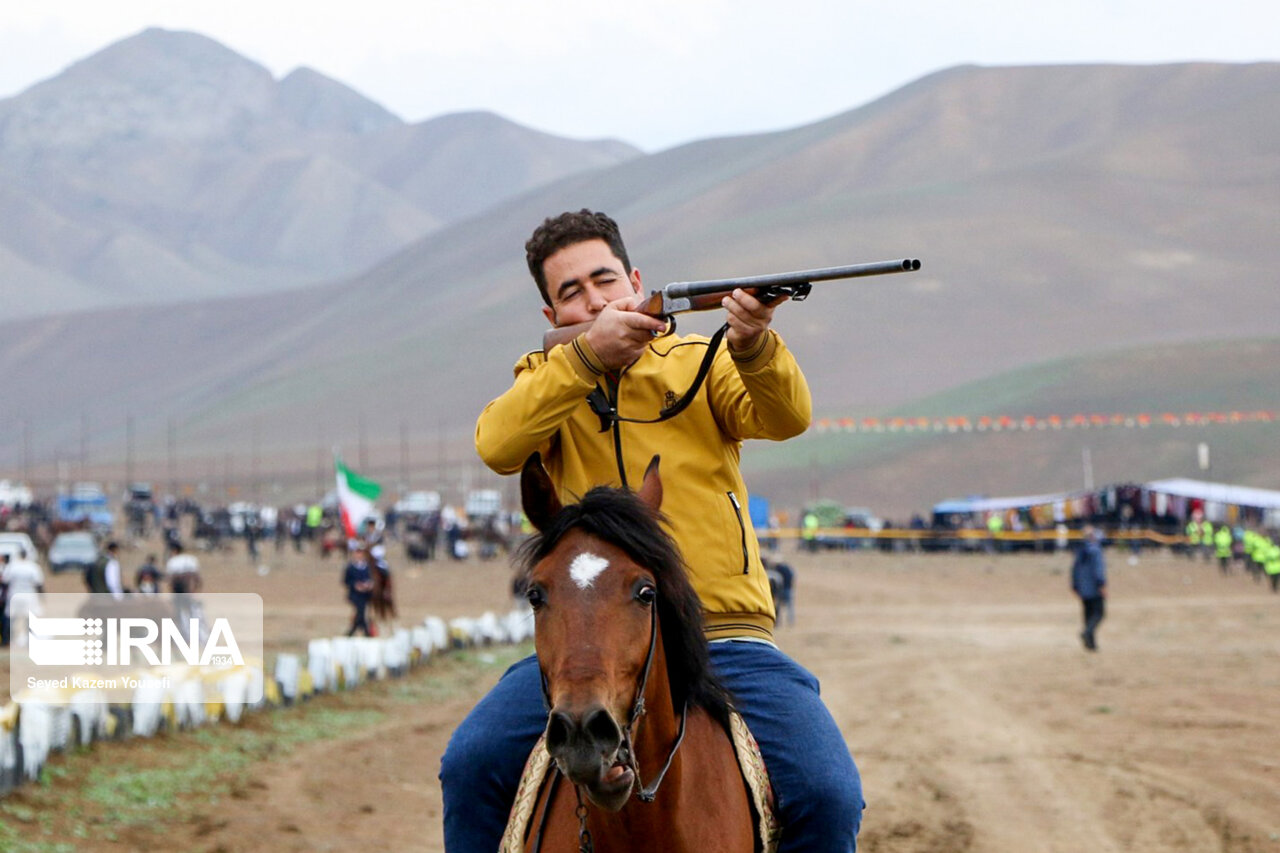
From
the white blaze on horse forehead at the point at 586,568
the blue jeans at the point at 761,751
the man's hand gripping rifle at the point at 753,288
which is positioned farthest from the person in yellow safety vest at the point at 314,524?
the white blaze on horse forehead at the point at 586,568

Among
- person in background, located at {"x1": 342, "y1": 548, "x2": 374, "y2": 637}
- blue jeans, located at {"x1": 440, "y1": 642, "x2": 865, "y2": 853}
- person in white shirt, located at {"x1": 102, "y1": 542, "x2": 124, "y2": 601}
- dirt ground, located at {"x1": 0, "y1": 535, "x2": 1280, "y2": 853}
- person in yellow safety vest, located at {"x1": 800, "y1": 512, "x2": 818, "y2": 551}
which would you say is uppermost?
blue jeans, located at {"x1": 440, "y1": 642, "x2": 865, "y2": 853}

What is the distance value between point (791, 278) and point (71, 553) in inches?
1752

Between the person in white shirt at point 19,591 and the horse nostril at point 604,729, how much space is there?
1904 cm

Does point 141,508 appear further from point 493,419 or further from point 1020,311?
point 1020,311

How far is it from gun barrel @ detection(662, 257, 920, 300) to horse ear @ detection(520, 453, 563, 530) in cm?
62

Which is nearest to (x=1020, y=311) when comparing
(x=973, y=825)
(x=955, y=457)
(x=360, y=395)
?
(x=955, y=457)

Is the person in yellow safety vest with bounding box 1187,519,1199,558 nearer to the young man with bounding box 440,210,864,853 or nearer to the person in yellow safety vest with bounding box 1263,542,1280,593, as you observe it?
the person in yellow safety vest with bounding box 1263,542,1280,593

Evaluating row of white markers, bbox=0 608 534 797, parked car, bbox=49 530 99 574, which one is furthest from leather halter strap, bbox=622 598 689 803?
parked car, bbox=49 530 99 574

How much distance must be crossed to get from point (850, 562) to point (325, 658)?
34.6m

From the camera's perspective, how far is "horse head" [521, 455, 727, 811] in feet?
12.2

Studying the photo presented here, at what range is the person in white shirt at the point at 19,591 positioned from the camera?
22188 mm

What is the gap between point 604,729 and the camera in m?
3.72

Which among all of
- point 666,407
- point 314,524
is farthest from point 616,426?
point 314,524

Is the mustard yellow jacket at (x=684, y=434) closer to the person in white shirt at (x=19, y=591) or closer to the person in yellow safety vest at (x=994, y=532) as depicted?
the person in white shirt at (x=19, y=591)
